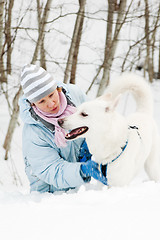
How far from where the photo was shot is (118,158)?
1.74 m

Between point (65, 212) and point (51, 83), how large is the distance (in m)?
1.00

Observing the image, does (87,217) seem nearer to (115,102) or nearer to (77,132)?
(77,132)

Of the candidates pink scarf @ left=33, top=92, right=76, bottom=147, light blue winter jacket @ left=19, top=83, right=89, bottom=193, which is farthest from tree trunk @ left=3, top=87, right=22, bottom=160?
pink scarf @ left=33, top=92, right=76, bottom=147

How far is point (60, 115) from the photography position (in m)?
1.84

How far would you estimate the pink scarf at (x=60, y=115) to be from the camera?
178cm

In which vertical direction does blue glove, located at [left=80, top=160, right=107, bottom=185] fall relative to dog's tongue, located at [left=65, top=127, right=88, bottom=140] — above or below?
below

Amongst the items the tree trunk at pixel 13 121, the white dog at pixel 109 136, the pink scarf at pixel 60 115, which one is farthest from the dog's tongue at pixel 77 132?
the tree trunk at pixel 13 121

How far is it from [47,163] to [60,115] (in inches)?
15.2

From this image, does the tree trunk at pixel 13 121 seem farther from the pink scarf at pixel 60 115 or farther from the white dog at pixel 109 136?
the white dog at pixel 109 136

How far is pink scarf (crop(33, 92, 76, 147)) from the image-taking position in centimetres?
178

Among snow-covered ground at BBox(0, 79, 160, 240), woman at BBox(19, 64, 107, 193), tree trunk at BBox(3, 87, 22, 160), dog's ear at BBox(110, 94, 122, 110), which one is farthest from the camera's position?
tree trunk at BBox(3, 87, 22, 160)

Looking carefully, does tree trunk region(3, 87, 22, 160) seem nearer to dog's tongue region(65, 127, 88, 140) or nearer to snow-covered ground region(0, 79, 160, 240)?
dog's tongue region(65, 127, 88, 140)

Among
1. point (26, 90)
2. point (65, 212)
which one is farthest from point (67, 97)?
point (65, 212)

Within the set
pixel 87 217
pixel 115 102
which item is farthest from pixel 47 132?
pixel 87 217
